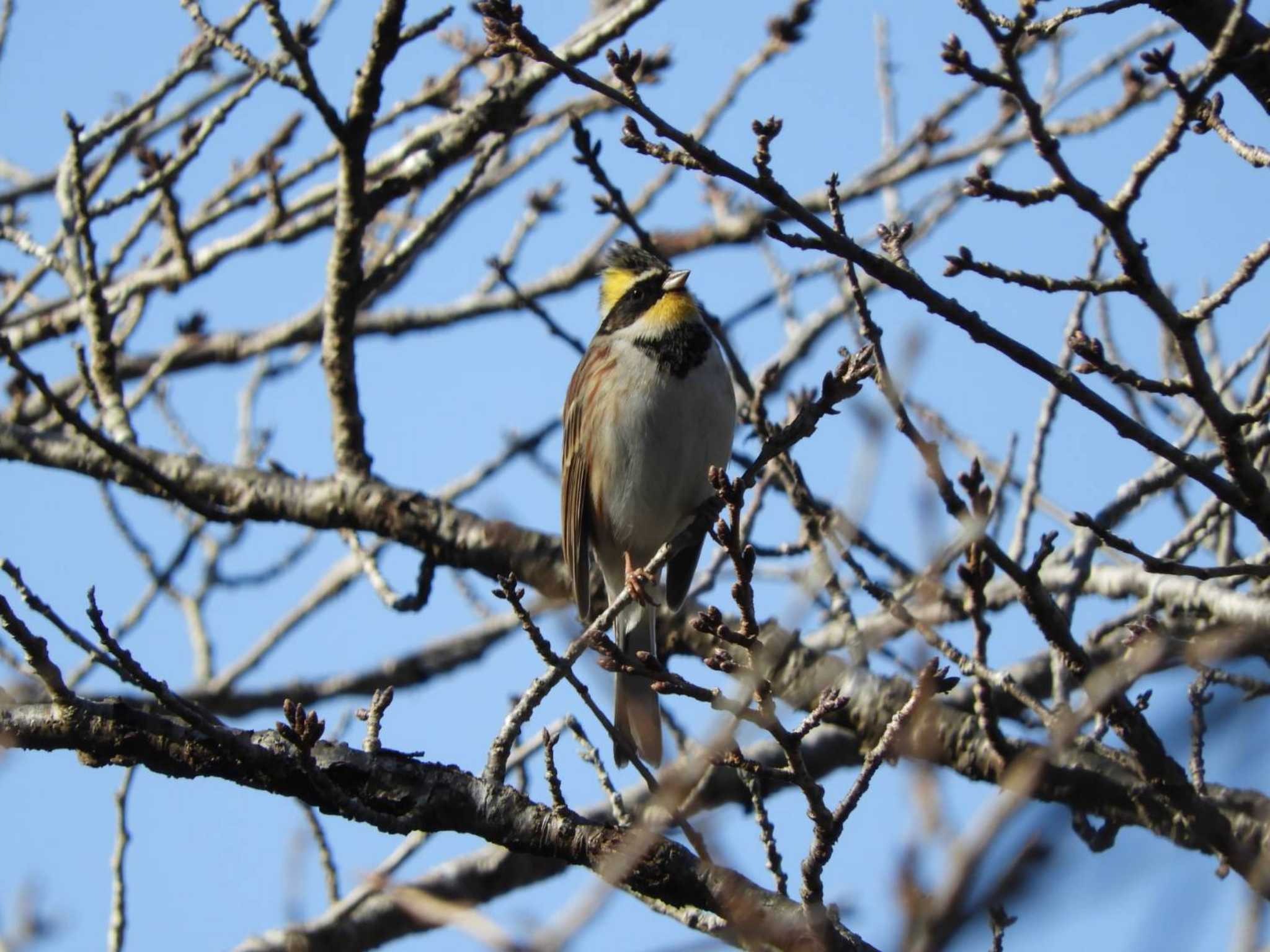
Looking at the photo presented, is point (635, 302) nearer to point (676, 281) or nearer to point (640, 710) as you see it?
point (676, 281)

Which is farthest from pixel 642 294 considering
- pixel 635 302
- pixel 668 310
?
pixel 668 310

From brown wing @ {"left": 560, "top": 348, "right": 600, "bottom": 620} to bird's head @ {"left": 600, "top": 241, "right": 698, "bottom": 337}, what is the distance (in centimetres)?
23

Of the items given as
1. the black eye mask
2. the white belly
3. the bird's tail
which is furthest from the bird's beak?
the bird's tail

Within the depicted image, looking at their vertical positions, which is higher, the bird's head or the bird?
the bird's head

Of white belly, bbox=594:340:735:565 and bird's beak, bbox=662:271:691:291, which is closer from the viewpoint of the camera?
white belly, bbox=594:340:735:565

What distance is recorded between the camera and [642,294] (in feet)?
20.6

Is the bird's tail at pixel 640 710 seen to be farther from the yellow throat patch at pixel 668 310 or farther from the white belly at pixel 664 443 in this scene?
the yellow throat patch at pixel 668 310

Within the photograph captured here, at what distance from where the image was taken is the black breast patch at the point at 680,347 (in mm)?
5820

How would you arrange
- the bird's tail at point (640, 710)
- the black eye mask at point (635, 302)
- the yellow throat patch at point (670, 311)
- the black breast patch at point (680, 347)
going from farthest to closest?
1. the black eye mask at point (635, 302)
2. the yellow throat patch at point (670, 311)
3. the black breast patch at point (680, 347)
4. the bird's tail at point (640, 710)

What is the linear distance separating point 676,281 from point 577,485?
3.30 ft

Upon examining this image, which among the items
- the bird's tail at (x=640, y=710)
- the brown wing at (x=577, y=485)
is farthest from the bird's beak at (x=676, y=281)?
the bird's tail at (x=640, y=710)

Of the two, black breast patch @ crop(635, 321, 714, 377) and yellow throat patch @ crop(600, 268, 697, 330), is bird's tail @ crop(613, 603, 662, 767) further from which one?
yellow throat patch @ crop(600, 268, 697, 330)

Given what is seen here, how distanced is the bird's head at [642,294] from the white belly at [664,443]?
0.17m

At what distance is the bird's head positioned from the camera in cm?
605
